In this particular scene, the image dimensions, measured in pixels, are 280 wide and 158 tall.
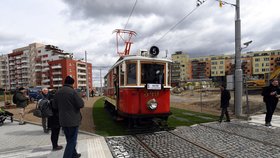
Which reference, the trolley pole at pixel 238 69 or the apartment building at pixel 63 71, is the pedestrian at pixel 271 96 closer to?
the trolley pole at pixel 238 69

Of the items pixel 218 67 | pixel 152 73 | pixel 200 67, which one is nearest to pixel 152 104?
pixel 152 73

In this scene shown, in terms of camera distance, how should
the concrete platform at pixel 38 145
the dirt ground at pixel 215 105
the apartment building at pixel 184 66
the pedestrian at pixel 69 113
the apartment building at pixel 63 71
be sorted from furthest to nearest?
the apartment building at pixel 184 66
the apartment building at pixel 63 71
the dirt ground at pixel 215 105
the concrete platform at pixel 38 145
the pedestrian at pixel 69 113

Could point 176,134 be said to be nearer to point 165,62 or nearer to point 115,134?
point 115,134

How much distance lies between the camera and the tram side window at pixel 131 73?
A: 7102 mm

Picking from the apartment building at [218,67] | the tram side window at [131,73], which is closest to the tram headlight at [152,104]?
the tram side window at [131,73]

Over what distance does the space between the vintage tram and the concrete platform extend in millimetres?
1564

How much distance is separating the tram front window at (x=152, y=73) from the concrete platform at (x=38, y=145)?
255 centimetres

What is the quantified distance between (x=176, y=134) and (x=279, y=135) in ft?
10.9

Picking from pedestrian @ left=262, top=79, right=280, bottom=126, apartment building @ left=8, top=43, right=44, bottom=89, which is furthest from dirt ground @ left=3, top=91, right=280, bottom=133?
apartment building @ left=8, top=43, right=44, bottom=89

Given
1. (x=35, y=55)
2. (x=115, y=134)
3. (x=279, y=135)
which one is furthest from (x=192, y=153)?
(x=35, y=55)

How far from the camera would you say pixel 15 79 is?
93.7 m

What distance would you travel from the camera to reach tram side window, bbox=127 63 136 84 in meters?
7.10

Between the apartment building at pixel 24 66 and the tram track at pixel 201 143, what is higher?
the apartment building at pixel 24 66

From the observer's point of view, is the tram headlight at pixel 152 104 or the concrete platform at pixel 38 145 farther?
the tram headlight at pixel 152 104
